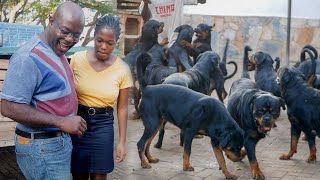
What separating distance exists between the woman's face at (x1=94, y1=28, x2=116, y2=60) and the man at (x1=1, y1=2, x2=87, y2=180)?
1.61ft

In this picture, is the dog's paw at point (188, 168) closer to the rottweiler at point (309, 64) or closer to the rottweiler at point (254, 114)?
the rottweiler at point (254, 114)

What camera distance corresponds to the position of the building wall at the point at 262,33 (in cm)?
1419

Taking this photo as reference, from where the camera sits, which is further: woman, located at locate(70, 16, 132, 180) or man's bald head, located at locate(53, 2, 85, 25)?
woman, located at locate(70, 16, 132, 180)

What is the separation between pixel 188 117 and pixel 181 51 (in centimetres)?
273

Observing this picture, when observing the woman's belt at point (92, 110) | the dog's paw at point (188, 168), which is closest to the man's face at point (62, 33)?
the woman's belt at point (92, 110)

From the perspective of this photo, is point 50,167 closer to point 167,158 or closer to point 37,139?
point 37,139

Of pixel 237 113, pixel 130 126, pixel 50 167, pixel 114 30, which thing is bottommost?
pixel 130 126

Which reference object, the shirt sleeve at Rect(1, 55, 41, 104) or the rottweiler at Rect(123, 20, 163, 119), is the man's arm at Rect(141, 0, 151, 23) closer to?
the rottweiler at Rect(123, 20, 163, 119)

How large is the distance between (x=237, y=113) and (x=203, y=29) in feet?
10.1

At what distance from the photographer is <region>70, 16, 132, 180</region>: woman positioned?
2.88 metres

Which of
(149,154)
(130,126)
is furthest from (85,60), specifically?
(130,126)

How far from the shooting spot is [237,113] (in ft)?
17.6

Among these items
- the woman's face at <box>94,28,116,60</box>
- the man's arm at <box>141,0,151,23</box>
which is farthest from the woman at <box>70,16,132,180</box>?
the man's arm at <box>141,0,151,23</box>

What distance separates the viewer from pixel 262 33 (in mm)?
14688
